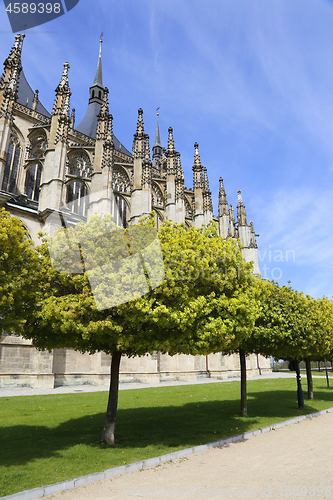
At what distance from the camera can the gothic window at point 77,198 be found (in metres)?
30.6

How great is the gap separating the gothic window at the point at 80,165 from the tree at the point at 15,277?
86.6 feet

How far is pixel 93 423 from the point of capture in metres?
10.4

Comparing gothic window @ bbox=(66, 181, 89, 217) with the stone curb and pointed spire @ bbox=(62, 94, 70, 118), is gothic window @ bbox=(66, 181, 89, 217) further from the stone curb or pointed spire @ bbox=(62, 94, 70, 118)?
the stone curb

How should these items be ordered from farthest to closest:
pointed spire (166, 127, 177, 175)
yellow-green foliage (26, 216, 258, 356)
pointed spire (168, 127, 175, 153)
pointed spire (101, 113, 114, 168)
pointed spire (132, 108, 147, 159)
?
pointed spire (168, 127, 175, 153) → pointed spire (166, 127, 177, 175) → pointed spire (132, 108, 147, 159) → pointed spire (101, 113, 114, 168) → yellow-green foliage (26, 216, 258, 356)

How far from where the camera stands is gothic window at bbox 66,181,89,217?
30.6m

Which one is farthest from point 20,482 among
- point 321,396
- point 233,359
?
point 233,359

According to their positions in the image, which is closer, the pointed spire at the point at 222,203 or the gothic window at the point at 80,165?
the gothic window at the point at 80,165

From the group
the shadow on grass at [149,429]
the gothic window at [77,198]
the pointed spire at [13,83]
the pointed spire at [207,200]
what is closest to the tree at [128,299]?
the shadow on grass at [149,429]

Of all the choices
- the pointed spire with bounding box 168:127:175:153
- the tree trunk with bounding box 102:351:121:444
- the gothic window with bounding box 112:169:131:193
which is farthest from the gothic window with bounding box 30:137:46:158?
the tree trunk with bounding box 102:351:121:444

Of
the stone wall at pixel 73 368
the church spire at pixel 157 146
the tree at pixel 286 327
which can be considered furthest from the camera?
the church spire at pixel 157 146

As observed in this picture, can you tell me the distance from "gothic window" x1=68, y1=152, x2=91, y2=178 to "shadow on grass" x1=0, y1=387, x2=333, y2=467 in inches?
993

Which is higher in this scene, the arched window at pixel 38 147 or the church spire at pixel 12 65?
the church spire at pixel 12 65

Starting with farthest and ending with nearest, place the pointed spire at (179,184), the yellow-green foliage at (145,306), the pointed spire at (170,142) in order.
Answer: the pointed spire at (170,142) < the pointed spire at (179,184) < the yellow-green foliage at (145,306)

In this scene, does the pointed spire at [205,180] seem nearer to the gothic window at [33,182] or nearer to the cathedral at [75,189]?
the cathedral at [75,189]
